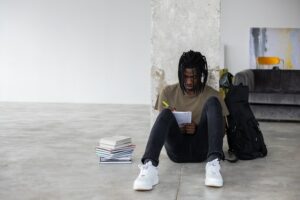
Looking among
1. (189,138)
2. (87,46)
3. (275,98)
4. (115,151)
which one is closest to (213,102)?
(189,138)

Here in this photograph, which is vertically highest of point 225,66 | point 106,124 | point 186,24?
point 186,24

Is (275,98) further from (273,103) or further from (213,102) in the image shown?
(213,102)

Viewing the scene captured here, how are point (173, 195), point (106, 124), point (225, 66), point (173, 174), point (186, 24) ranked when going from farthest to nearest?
point (225, 66) < point (106, 124) < point (186, 24) < point (173, 174) < point (173, 195)

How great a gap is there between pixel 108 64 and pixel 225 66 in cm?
230

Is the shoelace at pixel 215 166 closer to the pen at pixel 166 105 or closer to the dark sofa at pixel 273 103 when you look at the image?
the pen at pixel 166 105

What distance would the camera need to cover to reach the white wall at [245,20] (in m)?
9.08

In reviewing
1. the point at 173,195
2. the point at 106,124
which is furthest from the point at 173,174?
the point at 106,124

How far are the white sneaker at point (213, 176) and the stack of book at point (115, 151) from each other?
3.17 feet

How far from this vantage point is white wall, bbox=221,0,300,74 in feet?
29.8

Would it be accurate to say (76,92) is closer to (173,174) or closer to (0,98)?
(0,98)

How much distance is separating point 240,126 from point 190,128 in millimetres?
723

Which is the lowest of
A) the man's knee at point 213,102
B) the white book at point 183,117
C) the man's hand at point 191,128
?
the man's hand at point 191,128

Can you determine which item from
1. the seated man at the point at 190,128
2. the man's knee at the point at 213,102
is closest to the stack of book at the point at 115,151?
the seated man at the point at 190,128

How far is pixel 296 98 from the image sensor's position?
6961 millimetres
